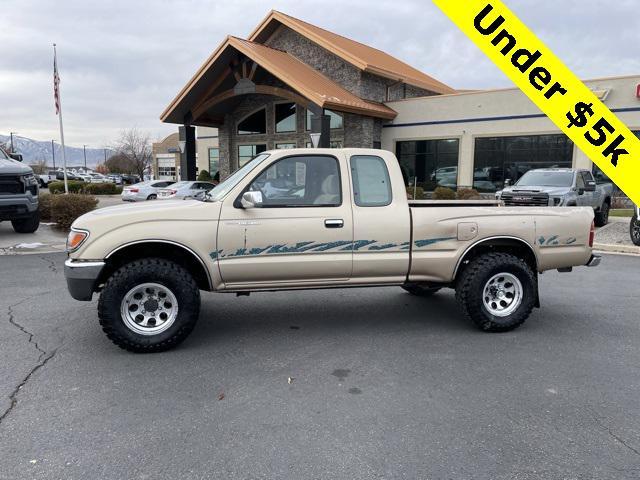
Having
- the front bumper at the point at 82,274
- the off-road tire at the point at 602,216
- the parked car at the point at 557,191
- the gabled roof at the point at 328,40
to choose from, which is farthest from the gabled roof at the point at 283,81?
the front bumper at the point at 82,274

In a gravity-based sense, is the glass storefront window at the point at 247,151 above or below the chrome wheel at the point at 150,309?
above

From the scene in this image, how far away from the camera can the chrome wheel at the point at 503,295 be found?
5.27 metres

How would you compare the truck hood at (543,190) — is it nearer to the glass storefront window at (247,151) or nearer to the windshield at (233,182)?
the windshield at (233,182)

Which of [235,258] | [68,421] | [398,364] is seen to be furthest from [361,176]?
[68,421]

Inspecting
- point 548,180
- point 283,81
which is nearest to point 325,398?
point 548,180

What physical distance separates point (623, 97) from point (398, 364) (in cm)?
1967

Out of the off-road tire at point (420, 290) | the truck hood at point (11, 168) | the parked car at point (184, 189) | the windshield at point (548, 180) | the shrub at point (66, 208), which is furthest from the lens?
the parked car at point (184, 189)

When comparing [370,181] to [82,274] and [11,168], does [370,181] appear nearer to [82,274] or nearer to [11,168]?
[82,274]

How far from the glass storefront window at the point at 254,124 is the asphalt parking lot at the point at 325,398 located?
2244 cm

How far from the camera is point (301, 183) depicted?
4914 millimetres

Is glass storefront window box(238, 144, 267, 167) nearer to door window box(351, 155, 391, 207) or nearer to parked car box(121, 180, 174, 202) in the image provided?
parked car box(121, 180, 174, 202)

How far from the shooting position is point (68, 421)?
3.36 metres

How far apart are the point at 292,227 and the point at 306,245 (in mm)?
222

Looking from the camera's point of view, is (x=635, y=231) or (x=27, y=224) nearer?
(x=635, y=231)
